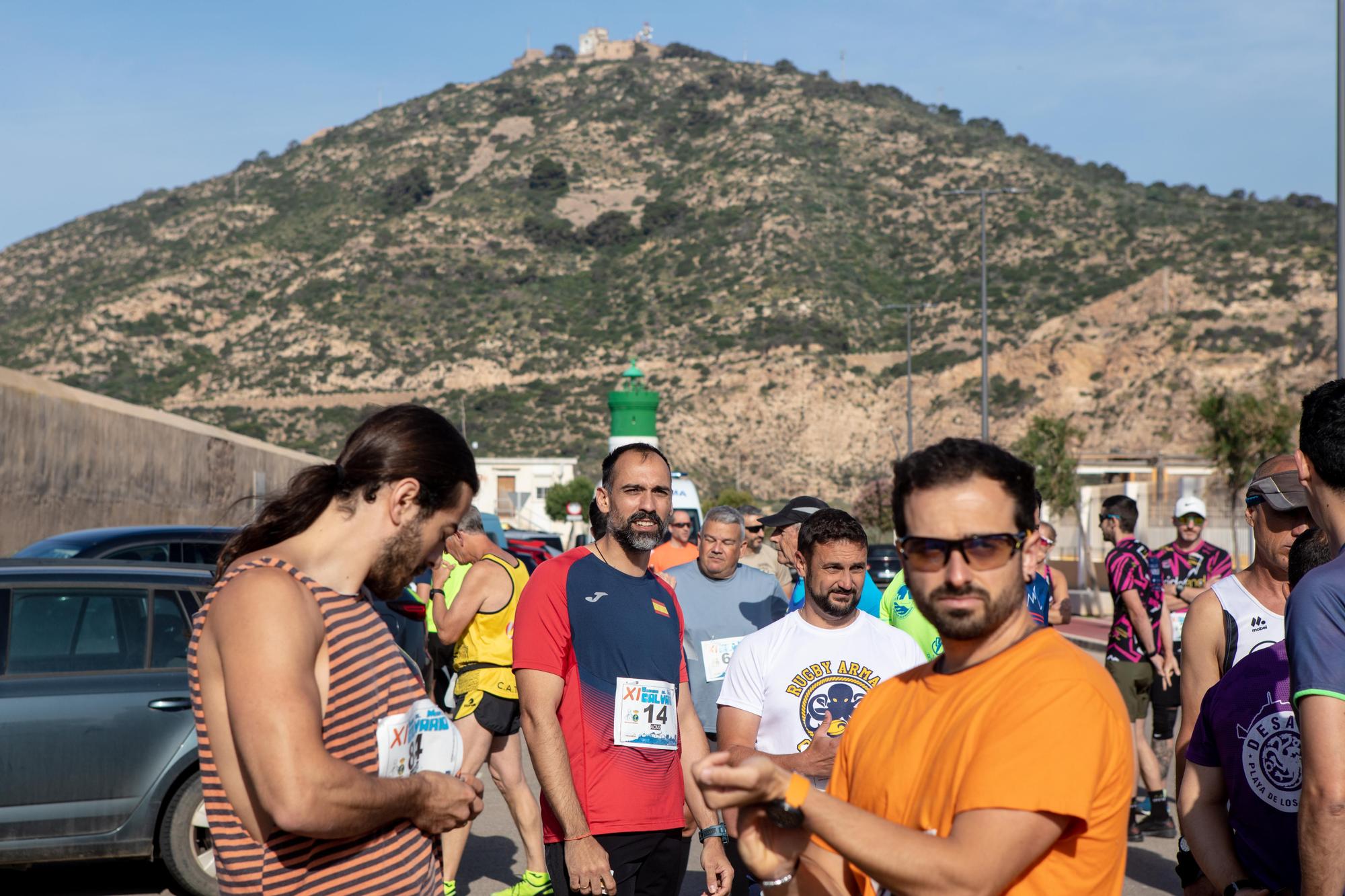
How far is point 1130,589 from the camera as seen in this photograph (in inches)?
353

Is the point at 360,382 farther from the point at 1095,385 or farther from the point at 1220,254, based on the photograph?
the point at 1220,254

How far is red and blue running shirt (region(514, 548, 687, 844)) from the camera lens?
4594 millimetres

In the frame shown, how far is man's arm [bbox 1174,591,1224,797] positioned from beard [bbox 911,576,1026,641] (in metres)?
1.62

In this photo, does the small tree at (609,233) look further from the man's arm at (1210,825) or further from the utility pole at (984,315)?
the man's arm at (1210,825)

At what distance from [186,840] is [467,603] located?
183 cm

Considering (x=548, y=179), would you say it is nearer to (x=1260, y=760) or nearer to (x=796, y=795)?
(x=1260, y=760)

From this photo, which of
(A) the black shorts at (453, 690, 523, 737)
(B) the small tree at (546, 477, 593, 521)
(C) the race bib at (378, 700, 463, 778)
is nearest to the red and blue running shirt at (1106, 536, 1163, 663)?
(A) the black shorts at (453, 690, 523, 737)

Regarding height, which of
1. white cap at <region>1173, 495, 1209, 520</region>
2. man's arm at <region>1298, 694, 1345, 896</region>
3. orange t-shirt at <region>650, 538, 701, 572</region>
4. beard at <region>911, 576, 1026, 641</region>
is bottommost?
man's arm at <region>1298, 694, 1345, 896</region>

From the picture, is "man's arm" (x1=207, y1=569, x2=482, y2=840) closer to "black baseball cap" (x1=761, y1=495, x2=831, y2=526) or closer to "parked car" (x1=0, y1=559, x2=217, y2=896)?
"parked car" (x1=0, y1=559, x2=217, y2=896)

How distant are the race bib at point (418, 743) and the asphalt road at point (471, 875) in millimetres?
4800

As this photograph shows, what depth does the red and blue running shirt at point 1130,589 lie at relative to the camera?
9000mm

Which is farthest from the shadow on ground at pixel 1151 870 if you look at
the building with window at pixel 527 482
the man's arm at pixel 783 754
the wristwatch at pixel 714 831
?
the building with window at pixel 527 482

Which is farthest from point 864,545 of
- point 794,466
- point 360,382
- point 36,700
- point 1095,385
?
point 360,382

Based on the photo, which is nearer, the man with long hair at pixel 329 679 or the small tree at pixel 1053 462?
the man with long hair at pixel 329 679
